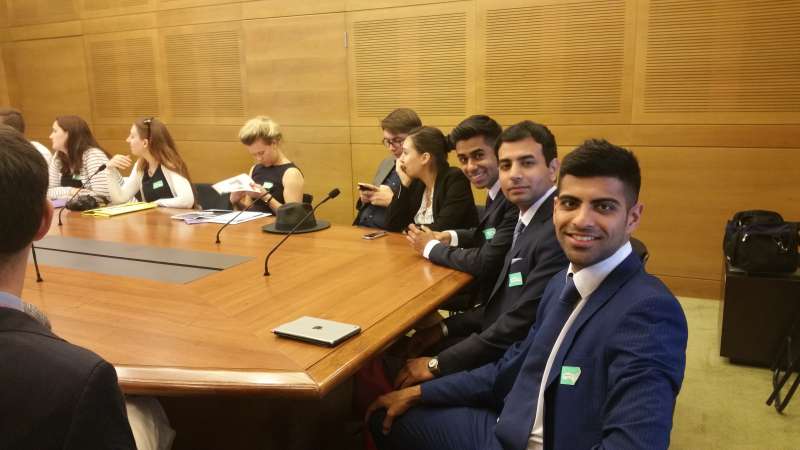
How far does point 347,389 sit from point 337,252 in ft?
2.17

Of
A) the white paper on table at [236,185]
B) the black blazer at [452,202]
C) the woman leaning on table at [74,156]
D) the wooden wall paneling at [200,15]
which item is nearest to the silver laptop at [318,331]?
the black blazer at [452,202]

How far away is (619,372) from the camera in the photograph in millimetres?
1240

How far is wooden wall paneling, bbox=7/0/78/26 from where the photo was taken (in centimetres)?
661

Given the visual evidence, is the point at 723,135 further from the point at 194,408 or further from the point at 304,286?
the point at 194,408

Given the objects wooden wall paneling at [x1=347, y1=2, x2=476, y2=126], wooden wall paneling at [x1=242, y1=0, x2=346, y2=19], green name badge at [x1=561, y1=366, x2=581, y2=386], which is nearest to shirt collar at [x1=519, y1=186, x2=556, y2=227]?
green name badge at [x1=561, y1=366, x2=581, y2=386]

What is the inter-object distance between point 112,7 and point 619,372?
6.74 meters

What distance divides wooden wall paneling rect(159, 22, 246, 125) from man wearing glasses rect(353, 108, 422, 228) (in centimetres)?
269

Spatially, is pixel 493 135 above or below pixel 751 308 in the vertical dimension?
above

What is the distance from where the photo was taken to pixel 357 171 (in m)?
5.46

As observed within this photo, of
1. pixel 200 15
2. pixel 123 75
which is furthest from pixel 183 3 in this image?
pixel 123 75

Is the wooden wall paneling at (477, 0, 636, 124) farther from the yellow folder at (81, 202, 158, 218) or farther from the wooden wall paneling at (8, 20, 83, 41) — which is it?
the wooden wall paneling at (8, 20, 83, 41)

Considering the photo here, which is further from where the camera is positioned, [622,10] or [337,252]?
[622,10]

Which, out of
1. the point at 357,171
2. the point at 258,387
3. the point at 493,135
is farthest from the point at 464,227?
the point at 357,171

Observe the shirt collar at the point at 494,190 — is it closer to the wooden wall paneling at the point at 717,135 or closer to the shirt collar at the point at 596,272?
the shirt collar at the point at 596,272
